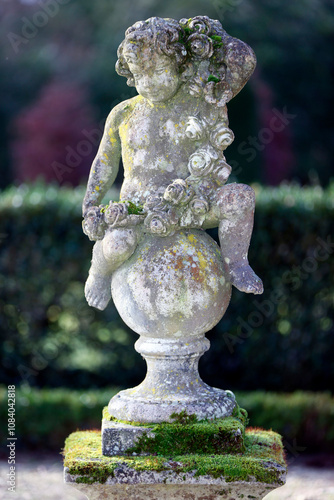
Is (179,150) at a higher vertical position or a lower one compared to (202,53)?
lower

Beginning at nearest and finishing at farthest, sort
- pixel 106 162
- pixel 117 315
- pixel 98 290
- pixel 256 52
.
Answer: pixel 98 290 → pixel 106 162 → pixel 117 315 → pixel 256 52

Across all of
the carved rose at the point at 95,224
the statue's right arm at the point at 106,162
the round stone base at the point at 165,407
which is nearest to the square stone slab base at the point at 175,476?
the round stone base at the point at 165,407

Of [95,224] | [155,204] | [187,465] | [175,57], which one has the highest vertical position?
[175,57]

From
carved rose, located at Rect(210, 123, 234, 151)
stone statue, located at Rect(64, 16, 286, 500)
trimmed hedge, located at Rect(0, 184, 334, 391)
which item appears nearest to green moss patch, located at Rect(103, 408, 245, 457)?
stone statue, located at Rect(64, 16, 286, 500)

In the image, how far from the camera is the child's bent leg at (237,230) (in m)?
3.30

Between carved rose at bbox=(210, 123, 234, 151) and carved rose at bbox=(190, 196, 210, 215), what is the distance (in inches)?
11.7

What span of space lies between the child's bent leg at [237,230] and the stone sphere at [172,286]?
80 millimetres

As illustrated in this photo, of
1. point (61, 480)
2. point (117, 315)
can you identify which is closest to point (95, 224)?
point (61, 480)

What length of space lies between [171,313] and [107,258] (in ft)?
1.37

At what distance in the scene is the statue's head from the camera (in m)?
3.29

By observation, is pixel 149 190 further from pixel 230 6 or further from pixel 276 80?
pixel 276 80

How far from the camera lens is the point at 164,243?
335 cm

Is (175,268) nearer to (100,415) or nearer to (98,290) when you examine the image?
(98,290)

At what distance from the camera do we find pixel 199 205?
3.32 metres
